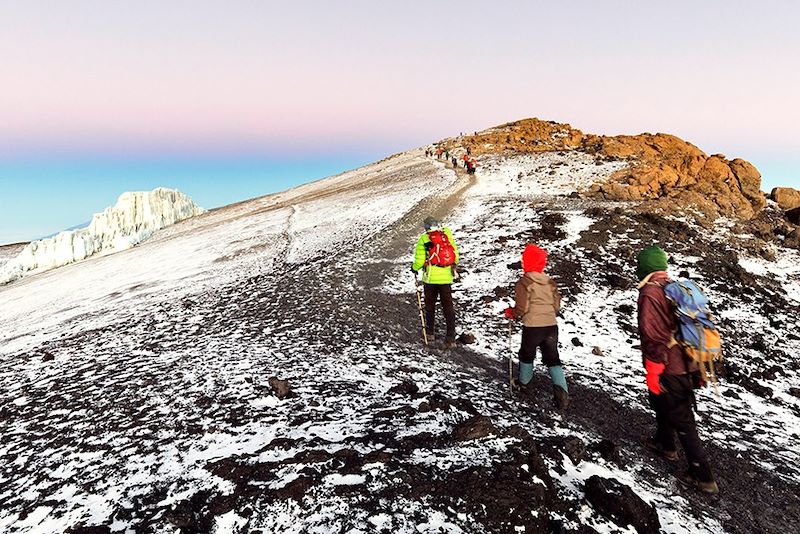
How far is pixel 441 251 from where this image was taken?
9.40m

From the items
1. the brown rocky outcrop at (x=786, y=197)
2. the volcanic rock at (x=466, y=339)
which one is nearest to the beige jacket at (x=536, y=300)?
the volcanic rock at (x=466, y=339)

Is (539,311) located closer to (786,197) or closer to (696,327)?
(696,327)

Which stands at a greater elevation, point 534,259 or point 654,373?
point 534,259

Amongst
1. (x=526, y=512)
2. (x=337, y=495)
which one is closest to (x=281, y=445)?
(x=337, y=495)

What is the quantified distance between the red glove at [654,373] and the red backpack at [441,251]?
4641 mm

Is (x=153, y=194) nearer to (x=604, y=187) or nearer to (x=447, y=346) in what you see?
(x=604, y=187)

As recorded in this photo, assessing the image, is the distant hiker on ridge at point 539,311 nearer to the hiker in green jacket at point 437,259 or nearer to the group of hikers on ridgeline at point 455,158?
the hiker in green jacket at point 437,259

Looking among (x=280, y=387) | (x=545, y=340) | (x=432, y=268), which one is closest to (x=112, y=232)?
(x=280, y=387)

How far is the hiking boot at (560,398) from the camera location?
7.40 meters

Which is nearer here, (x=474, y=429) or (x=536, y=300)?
(x=474, y=429)

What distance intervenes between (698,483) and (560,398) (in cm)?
223

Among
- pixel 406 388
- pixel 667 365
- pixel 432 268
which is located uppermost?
pixel 432 268

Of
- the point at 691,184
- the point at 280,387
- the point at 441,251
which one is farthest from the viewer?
the point at 691,184

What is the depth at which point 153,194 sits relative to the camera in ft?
202
